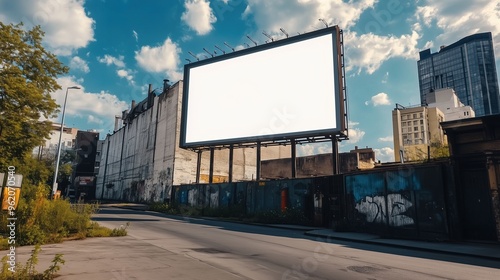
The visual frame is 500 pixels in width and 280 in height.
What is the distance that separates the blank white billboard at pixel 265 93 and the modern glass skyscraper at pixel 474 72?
494 ft

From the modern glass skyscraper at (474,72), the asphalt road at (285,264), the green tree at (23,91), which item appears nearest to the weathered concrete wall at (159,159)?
the green tree at (23,91)

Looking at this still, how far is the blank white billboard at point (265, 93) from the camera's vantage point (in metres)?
26.4

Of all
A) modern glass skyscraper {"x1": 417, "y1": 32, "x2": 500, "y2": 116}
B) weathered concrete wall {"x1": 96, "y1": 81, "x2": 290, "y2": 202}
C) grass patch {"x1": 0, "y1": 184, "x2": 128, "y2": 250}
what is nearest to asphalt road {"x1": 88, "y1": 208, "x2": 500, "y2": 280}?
grass patch {"x1": 0, "y1": 184, "x2": 128, "y2": 250}

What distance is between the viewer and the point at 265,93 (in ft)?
96.4

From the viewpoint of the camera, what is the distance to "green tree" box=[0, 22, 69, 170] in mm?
14906

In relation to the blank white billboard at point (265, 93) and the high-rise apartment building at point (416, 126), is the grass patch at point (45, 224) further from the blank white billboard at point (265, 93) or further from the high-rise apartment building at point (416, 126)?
the high-rise apartment building at point (416, 126)

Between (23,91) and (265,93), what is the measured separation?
19042 mm

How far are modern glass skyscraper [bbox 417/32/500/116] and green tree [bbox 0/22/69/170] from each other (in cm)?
16934

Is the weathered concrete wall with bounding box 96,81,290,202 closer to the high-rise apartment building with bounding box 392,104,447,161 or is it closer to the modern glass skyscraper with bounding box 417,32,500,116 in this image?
the high-rise apartment building with bounding box 392,104,447,161

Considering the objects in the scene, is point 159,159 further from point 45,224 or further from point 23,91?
point 45,224

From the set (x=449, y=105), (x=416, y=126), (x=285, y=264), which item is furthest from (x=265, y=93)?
(x=449, y=105)

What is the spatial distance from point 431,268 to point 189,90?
32252 millimetres

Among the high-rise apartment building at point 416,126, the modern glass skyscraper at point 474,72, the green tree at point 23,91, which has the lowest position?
the green tree at point 23,91

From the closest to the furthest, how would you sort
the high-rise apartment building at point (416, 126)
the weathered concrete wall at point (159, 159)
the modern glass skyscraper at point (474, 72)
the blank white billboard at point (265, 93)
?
the blank white billboard at point (265, 93) → the weathered concrete wall at point (159, 159) → the high-rise apartment building at point (416, 126) → the modern glass skyscraper at point (474, 72)
